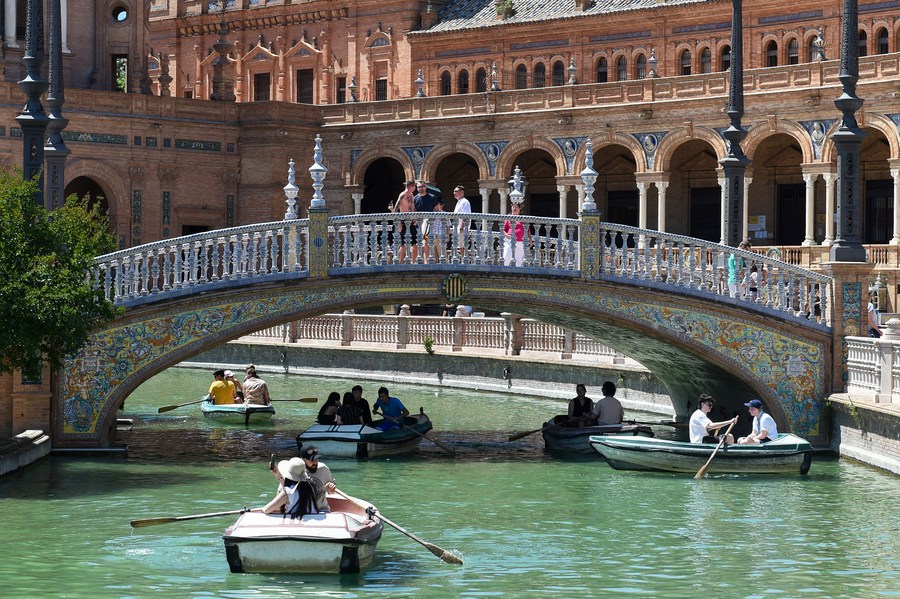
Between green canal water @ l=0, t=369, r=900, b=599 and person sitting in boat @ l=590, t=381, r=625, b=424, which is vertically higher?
person sitting in boat @ l=590, t=381, r=625, b=424

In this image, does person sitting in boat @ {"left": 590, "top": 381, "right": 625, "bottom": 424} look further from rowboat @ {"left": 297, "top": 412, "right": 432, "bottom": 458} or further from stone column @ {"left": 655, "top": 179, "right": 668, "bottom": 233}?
stone column @ {"left": 655, "top": 179, "right": 668, "bottom": 233}

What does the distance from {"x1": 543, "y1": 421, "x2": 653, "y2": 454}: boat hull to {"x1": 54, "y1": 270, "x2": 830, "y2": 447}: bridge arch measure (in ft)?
4.19

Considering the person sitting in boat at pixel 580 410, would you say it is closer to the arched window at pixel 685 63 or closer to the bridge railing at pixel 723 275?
the bridge railing at pixel 723 275

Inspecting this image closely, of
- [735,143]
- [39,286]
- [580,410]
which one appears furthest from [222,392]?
[735,143]

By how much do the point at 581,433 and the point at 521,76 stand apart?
2800 centimetres

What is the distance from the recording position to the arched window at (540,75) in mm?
49656

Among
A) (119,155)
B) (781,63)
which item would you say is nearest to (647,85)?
(781,63)

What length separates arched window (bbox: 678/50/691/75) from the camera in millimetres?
46312

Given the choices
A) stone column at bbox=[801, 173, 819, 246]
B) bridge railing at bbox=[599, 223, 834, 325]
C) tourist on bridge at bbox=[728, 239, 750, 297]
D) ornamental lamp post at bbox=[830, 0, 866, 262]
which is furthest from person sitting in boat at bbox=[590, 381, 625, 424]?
stone column at bbox=[801, 173, 819, 246]

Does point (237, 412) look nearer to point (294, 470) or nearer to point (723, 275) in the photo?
point (723, 275)

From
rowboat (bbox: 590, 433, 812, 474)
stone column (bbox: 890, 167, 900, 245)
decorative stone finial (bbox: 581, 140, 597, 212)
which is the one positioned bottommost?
rowboat (bbox: 590, 433, 812, 474)

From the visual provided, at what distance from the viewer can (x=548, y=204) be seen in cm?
4944

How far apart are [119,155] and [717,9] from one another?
16.0m

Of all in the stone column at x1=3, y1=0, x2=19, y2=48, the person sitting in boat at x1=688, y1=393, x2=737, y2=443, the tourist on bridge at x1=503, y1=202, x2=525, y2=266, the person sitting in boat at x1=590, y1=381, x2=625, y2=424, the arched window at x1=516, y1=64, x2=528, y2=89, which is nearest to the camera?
the person sitting in boat at x1=688, y1=393, x2=737, y2=443
